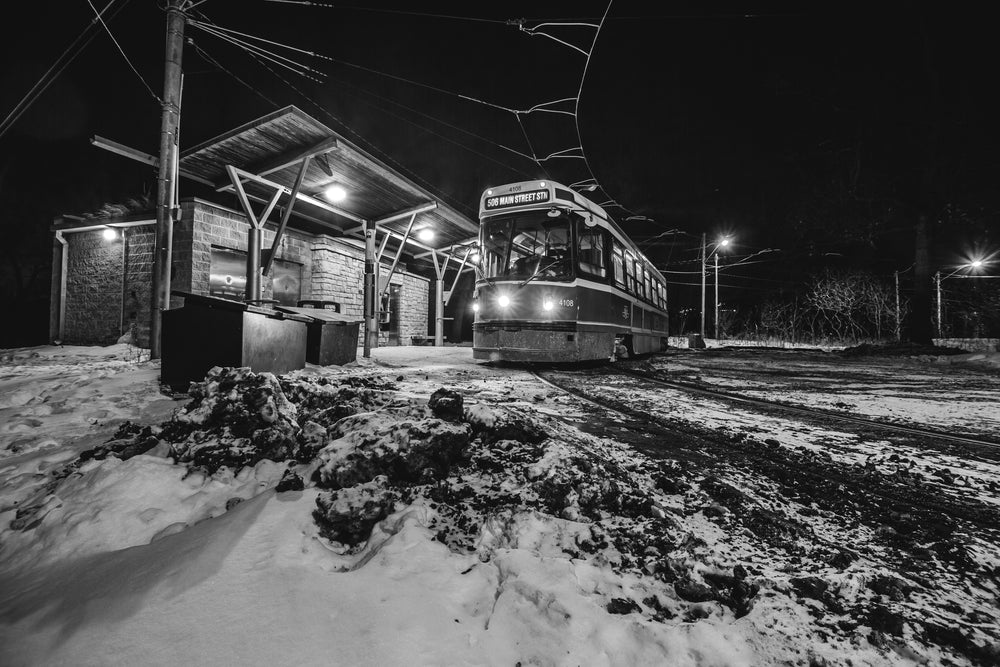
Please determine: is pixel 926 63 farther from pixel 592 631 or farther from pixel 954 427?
pixel 592 631

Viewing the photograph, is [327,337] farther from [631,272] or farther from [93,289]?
[93,289]

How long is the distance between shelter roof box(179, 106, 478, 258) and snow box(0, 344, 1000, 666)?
5768 millimetres

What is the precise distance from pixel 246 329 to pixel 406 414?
8.10 ft

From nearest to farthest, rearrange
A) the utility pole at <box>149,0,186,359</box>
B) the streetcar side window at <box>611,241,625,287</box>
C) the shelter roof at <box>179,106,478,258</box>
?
the utility pole at <box>149,0,186,359</box>
the shelter roof at <box>179,106,478,258</box>
the streetcar side window at <box>611,241,625,287</box>

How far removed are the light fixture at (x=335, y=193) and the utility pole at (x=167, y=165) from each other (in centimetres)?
321

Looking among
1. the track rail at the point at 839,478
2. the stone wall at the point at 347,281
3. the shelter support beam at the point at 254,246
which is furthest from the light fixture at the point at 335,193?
the track rail at the point at 839,478

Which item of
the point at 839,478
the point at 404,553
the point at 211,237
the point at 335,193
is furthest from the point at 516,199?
the point at 211,237

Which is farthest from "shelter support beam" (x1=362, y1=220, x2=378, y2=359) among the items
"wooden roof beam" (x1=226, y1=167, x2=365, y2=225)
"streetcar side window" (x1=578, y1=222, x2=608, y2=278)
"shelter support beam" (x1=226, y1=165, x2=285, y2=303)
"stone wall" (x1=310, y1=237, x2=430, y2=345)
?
"streetcar side window" (x1=578, y1=222, x2=608, y2=278)

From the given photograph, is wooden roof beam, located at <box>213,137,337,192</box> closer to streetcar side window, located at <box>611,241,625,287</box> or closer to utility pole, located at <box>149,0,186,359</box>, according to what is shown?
utility pole, located at <box>149,0,186,359</box>

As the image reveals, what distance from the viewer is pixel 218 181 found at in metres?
8.48

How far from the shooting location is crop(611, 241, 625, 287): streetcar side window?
807 centimetres

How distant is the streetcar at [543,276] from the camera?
23.1 ft

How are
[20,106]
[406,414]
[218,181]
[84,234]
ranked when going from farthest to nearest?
[84,234], [218,181], [20,106], [406,414]

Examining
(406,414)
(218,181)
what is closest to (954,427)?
(406,414)
